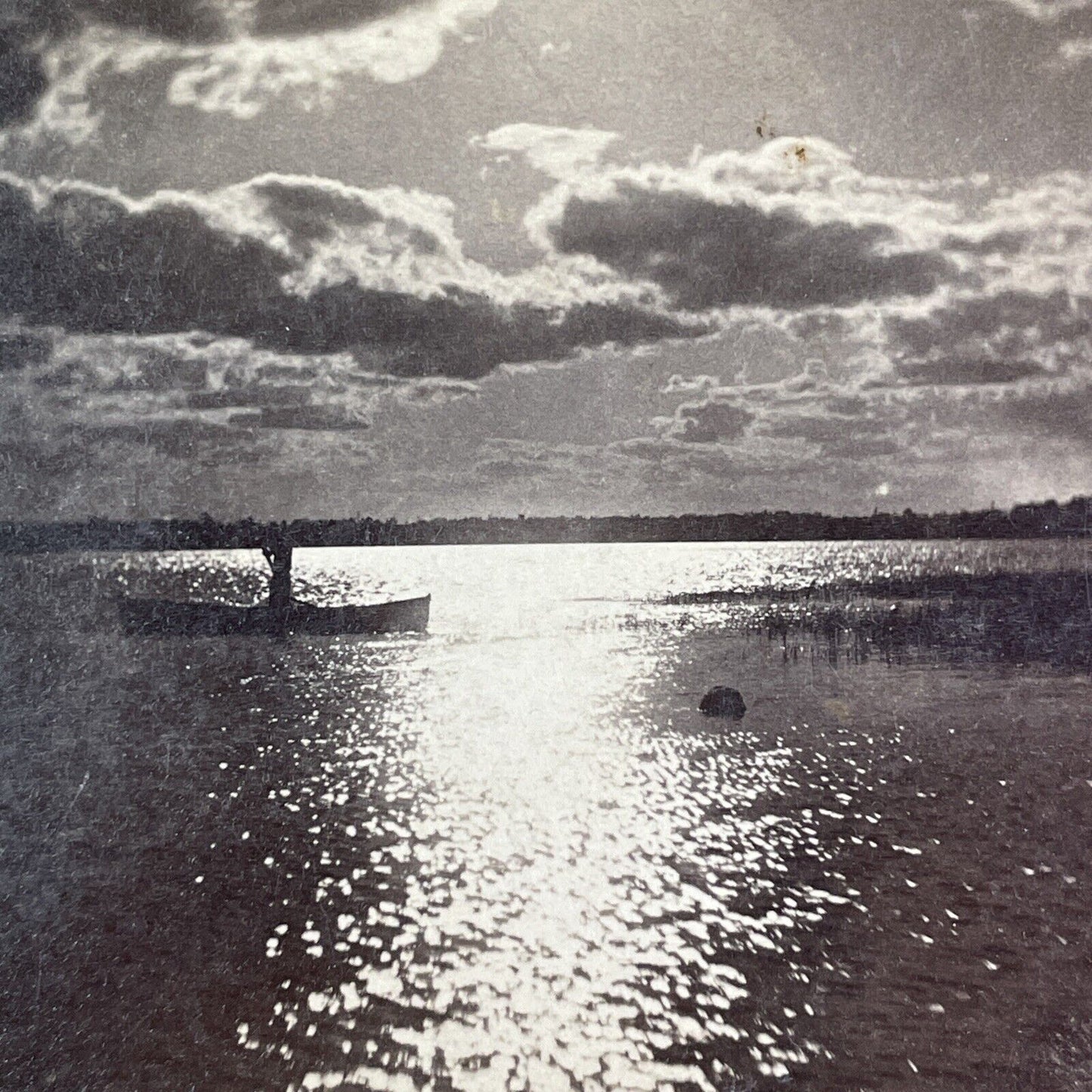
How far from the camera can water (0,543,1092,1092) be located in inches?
116

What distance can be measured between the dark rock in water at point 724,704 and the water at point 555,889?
0.30 meters

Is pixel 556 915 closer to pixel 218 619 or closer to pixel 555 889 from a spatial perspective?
pixel 555 889

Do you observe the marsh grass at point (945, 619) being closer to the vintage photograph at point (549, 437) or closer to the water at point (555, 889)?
the water at point (555, 889)

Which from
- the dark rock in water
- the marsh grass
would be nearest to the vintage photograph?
the dark rock in water

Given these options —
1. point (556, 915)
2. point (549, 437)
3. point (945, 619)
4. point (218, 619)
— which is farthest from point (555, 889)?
point (945, 619)

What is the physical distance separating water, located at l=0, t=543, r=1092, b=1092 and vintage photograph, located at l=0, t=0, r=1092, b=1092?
0.10 feet

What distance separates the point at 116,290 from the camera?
5062 millimetres

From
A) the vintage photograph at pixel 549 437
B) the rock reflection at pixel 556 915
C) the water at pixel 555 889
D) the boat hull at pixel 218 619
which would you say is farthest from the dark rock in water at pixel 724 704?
the boat hull at pixel 218 619

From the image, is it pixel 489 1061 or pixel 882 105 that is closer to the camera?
pixel 489 1061

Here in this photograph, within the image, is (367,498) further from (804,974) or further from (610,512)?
(804,974)

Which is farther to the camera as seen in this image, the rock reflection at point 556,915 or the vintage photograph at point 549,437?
the vintage photograph at point 549,437

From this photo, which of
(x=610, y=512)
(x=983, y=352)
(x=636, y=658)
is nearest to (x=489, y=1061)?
(x=610, y=512)

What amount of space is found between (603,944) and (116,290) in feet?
15.5

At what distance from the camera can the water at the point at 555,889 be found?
2.96 m
